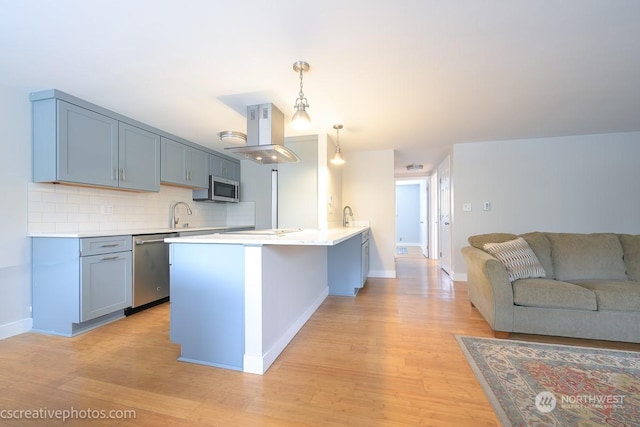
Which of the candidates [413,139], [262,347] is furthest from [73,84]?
[413,139]

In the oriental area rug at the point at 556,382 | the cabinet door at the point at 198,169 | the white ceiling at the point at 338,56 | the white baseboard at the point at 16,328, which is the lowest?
the oriental area rug at the point at 556,382

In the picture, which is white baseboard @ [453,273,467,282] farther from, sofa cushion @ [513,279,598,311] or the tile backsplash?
the tile backsplash

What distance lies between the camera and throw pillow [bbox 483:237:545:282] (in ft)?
7.57

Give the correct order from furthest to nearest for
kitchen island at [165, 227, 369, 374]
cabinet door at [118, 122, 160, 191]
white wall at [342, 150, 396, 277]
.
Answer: white wall at [342, 150, 396, 277] < cabinet door at [118, 122, 160, 191] < kitchen island at [165, 227, 369, 374]

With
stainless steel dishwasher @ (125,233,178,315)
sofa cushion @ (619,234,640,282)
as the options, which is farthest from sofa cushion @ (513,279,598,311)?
stainless steel dishwasher @ (125,233,178,315)

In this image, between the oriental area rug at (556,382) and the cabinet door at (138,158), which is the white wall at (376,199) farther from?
the cabinet door at (138,158)

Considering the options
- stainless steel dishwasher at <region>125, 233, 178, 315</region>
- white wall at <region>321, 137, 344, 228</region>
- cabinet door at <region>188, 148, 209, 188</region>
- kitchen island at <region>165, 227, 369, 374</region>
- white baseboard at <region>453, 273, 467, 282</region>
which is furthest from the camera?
white baseboard at <region>453, 273, 467, 282</region>

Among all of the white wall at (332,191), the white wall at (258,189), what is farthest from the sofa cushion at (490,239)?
the white wall at (258,189)

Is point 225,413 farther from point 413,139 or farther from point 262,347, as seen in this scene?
point 413,139

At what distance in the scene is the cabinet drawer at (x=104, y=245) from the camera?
2.28m

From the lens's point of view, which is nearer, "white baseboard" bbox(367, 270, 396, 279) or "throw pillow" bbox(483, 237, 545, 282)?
"throw pillow" bbox(483, 237, 545, 282)

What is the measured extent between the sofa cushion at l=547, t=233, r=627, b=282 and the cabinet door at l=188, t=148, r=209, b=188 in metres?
4.41

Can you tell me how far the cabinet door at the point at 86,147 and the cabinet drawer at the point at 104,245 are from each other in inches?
22.5

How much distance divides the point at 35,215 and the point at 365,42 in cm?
314
